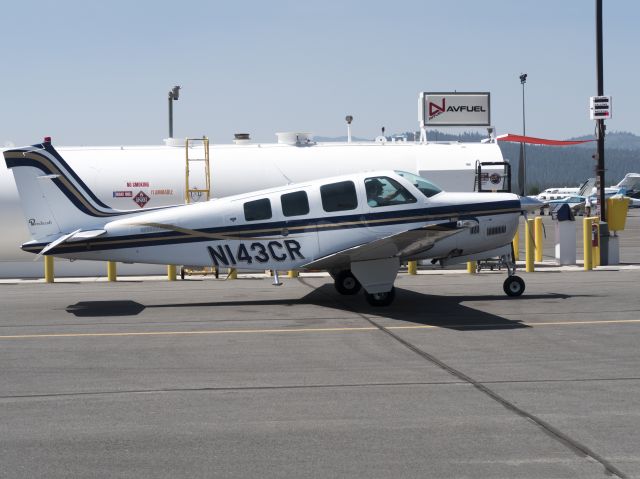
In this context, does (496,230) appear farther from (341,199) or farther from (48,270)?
(48,270)

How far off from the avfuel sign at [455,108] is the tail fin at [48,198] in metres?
14.9

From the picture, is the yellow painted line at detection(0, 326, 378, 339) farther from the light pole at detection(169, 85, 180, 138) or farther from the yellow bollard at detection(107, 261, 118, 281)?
the light pole at detection(169, 85, 180, 138)

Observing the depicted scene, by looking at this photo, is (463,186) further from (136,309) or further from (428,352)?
(428,352)

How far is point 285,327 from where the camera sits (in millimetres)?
12680

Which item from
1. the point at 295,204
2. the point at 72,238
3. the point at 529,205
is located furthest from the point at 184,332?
the point at 529,205

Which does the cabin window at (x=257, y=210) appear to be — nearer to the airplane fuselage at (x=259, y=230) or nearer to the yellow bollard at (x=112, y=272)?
the airplane fuselage at (x=259, y=230)

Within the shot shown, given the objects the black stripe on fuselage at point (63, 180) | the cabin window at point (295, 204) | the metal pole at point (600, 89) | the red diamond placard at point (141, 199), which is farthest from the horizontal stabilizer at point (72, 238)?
the metal pole at point (600, 89)

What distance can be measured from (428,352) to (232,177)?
41.3ft

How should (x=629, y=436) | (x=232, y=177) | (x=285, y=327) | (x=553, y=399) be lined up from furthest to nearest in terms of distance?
(x=232, y=177) → (x=285, y=327) → (x=553, y=399) → (x=629, y=436)

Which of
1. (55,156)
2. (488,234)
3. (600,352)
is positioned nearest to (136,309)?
(55,156)

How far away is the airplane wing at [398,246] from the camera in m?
13.2

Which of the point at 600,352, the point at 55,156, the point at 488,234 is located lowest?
the point at 600,352

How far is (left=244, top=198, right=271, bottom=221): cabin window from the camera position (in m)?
14.9

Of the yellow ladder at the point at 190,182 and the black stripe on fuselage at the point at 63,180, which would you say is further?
the yellow ladder at the point at 190,182
